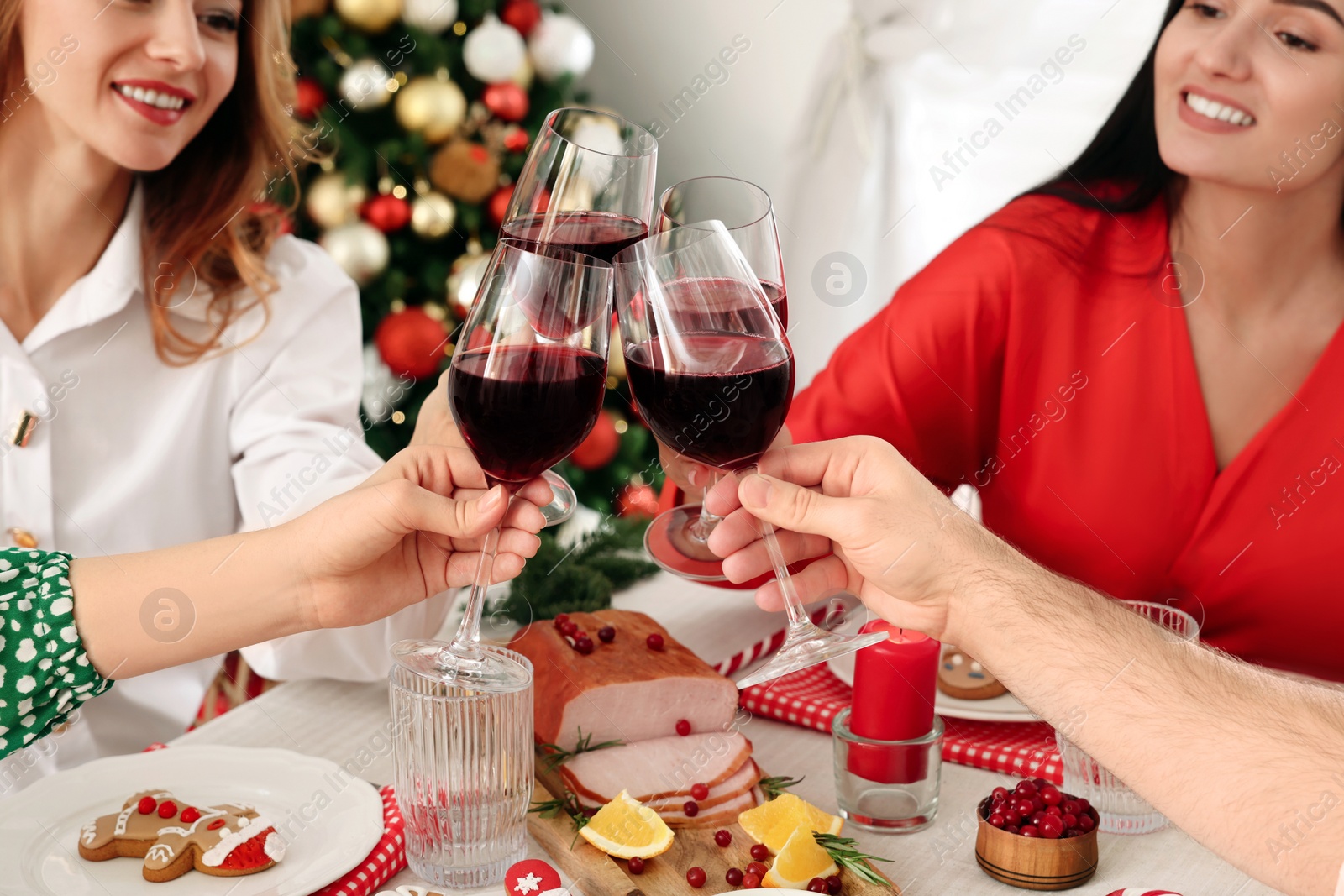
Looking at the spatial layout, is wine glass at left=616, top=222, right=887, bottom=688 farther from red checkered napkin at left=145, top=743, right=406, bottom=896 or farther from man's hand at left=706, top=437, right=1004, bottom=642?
red checkered napkin at left=145, top=743, right=406, bottom=896

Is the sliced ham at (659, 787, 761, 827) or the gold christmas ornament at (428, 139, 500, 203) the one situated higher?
the gold christmas ornament at (428, 139, 500, 203)

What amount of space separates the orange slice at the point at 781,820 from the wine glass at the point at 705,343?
0.17 meters

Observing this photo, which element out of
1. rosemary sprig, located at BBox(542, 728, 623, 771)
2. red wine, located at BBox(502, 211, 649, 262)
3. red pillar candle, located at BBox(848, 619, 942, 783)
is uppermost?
red wine, located at BBox(502, 211, 649, 262)

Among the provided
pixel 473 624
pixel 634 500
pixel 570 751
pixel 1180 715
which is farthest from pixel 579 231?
pixel 634 500

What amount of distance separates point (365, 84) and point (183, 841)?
2169 mm

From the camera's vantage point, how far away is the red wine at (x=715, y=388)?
1.01 meters

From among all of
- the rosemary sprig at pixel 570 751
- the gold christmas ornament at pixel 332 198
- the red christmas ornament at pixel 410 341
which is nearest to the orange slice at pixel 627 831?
the rosemary sprig at pixel 570 751

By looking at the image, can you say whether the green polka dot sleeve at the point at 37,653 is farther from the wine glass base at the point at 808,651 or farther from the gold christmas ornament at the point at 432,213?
the gold christmas ornament at the point at 432,213

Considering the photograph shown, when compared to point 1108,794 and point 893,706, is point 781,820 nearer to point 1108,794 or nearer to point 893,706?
point 893,706

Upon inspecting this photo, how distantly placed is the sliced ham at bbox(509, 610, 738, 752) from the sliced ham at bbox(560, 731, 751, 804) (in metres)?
0.03

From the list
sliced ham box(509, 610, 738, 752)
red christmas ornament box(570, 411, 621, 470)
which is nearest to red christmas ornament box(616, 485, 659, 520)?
red christmas ornament box(570, 411, 621, 470)

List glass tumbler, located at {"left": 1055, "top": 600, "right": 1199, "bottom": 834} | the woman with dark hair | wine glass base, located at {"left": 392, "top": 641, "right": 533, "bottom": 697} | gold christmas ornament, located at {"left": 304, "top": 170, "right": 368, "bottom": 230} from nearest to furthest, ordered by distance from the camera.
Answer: wine glass base, located at {"left": 392, "top": 641, "right": 533, "bottom": 697}, glass tumbler, located at {"left": 1055, "top": 600, "right": 1199, "bottom": 834}, the woman with dark hair, gold christmas ornament, located at {"left": 304, "top": 170, "right": 368, "bottom": 230}

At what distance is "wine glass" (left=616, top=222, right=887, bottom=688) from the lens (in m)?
1.00

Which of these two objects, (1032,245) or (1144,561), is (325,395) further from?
(1144,561)
